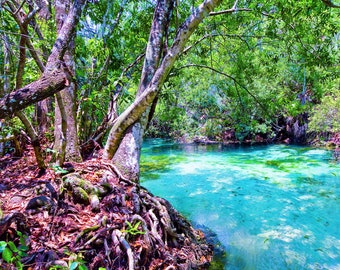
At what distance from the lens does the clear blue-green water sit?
367 cm

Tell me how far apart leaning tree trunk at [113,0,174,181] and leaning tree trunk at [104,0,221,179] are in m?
0.04

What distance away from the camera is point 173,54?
3467 millimetres

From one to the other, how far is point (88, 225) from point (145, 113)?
77.4 inches

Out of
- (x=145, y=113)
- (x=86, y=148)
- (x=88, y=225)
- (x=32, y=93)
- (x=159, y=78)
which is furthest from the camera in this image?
(x=86, y=148)

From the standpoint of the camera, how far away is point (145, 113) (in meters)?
3.94

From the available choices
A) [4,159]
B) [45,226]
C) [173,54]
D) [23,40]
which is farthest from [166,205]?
[4,159]

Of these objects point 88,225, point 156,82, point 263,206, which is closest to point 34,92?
point 88,225

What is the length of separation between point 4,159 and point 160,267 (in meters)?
3.67

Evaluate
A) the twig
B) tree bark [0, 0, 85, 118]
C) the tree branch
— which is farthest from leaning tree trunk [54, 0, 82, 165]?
tree bark [0, 0, 85, 118]

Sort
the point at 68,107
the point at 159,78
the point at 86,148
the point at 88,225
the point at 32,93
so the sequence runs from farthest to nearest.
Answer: the point at 86,148 → the point at 68,107 → the point at 159,78 → the point at 88,225 → the point at 32,93

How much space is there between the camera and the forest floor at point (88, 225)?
2148 millimetres

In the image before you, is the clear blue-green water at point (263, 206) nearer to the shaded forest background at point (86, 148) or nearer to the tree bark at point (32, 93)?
the shaded forest background at point (86, 148)

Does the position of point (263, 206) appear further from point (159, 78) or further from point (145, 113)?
point (159, 78)

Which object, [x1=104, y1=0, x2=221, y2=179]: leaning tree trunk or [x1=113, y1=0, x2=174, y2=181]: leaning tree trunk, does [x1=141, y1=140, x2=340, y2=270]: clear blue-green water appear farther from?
[x1=104, y1=0, x2=221, y2=179]: leaning tree trunk
